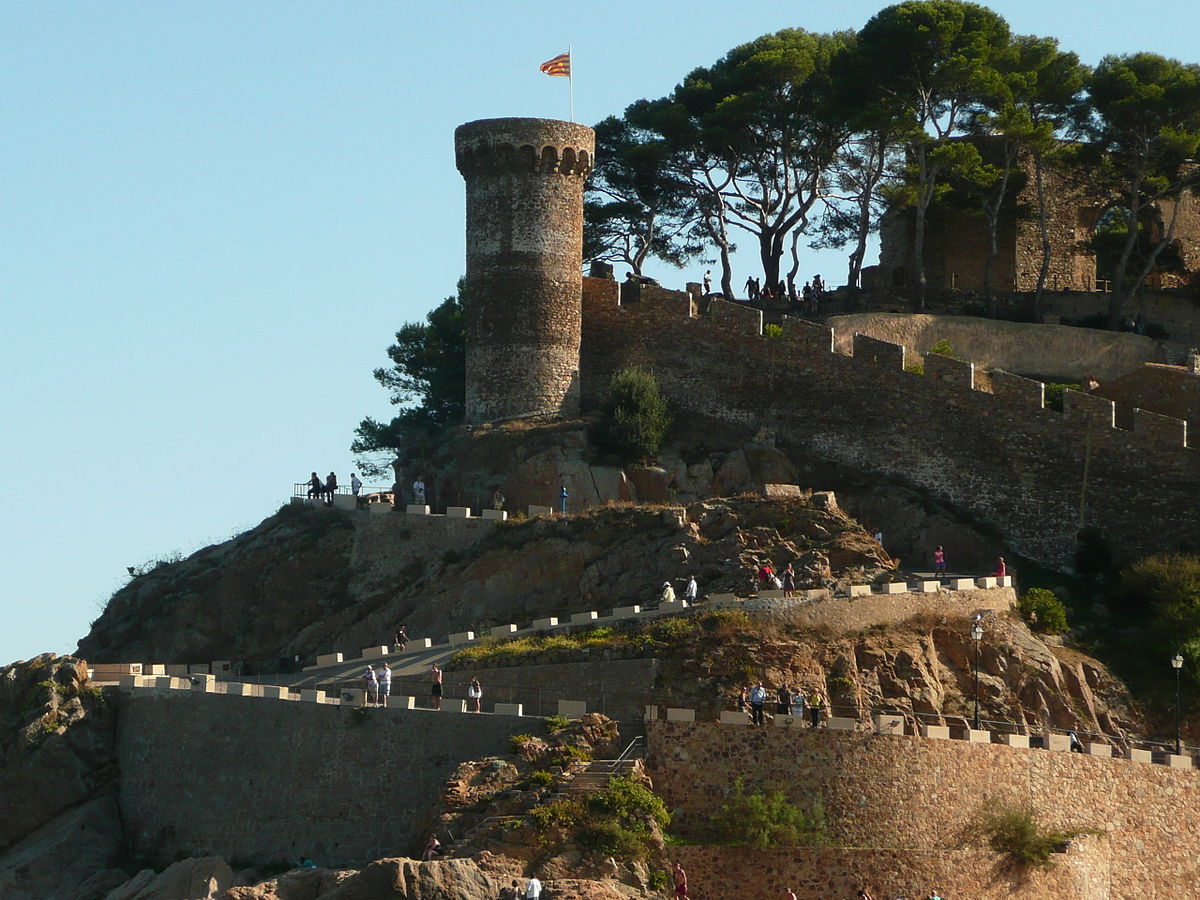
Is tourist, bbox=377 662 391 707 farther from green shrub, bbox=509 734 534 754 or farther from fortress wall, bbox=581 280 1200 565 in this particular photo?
fortress wall, bbox=581 280 1200 565

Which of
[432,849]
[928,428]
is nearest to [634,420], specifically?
[928,428]

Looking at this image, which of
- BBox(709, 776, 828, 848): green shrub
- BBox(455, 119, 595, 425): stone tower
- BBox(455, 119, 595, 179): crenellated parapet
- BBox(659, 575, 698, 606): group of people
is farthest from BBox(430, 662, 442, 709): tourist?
BBox(455, 119, 595, 179): crenellated parapet

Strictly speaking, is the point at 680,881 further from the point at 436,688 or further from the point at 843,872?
the point at 436,688

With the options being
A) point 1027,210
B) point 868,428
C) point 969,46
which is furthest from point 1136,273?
point 868,428

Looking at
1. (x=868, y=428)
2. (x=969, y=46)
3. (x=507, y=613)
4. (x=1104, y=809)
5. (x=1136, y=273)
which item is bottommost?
(x=1104, y=809)

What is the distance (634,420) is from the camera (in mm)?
63406

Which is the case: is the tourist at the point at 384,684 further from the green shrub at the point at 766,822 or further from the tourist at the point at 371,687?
the green shrub at the point at 766,822

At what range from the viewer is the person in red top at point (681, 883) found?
46656 mm

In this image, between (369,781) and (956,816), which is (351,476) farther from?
(956,816)

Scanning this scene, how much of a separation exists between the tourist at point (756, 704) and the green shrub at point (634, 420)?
1426 centimetres

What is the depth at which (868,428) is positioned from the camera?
6306 cm

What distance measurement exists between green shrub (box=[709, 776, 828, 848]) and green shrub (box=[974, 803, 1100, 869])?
3184 mm

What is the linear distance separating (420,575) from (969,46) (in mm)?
19870

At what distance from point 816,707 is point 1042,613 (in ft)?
30.9
